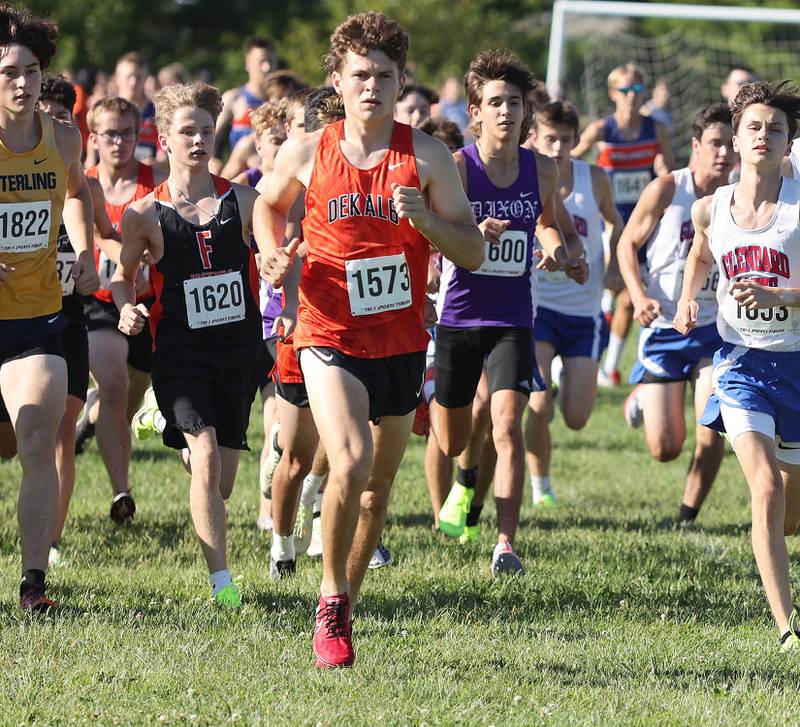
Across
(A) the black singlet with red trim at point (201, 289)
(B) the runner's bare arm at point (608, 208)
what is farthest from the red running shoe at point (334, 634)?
(B) the runner's bare arm at point (608, 208)

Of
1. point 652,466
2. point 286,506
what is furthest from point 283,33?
point 286,506

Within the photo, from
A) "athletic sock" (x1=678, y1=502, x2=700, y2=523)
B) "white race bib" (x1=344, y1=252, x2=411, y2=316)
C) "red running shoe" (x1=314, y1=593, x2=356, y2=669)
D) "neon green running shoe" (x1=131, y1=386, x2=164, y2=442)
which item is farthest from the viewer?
"athletic sock" (x1=678, y1=502, x2=700, y2=523)

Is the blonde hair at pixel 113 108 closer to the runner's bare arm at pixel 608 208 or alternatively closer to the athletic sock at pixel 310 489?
the athletic sock at pixel 310 489

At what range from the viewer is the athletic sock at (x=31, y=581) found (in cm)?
582

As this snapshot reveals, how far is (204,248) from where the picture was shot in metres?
6.34

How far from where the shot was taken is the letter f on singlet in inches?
249

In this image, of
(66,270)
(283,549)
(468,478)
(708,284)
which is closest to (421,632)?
(283,549)

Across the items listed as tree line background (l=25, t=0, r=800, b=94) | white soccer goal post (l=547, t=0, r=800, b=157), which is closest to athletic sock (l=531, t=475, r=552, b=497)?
white soccer goal post (l=547, t=0, r=800, b=157)

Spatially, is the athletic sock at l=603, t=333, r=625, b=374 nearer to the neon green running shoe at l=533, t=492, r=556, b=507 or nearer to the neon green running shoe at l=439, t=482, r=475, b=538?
the neon green running shoe at l=533, t=492, r=556, b=507

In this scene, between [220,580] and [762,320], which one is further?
[220,580]

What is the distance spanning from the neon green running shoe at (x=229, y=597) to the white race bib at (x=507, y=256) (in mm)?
2156

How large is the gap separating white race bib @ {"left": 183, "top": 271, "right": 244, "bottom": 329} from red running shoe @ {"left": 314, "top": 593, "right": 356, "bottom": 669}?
1.65m

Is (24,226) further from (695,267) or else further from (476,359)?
(695,267)

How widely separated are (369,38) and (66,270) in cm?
259
